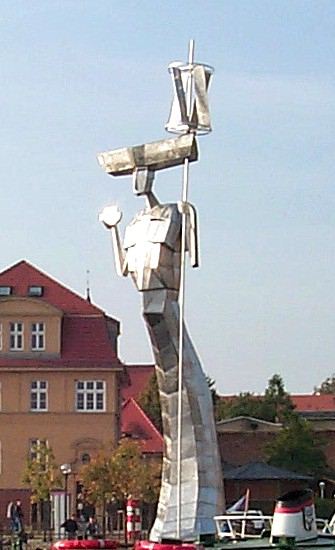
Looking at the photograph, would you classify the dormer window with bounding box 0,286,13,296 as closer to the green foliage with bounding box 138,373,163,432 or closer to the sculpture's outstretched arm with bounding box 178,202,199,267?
the green foliage with bounding box 138,373,163,432

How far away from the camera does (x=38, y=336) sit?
77.8m

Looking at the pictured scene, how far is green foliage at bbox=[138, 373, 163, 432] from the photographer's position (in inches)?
3799

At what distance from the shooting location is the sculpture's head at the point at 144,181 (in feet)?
135

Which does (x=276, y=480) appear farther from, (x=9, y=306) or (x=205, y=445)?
(x=205, y=445)

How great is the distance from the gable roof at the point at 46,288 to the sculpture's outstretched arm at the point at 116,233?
3701cm

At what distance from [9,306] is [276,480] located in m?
16.1

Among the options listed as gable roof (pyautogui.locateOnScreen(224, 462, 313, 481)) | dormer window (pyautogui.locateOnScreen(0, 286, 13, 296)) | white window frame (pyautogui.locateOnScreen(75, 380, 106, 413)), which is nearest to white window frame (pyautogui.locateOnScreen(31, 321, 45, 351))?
dormer window (pyautogui.locateOnScreen(0, 286, 13, 296))

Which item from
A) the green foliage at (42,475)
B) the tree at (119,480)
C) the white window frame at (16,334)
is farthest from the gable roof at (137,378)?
the tree at (119,480)

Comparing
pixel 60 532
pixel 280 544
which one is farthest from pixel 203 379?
pixel 280 544

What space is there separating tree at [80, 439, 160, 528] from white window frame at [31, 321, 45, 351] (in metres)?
10.2

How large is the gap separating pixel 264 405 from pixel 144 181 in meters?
69.7

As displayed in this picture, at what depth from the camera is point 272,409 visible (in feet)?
357

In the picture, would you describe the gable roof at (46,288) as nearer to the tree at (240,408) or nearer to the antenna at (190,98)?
the tree at (240,408)

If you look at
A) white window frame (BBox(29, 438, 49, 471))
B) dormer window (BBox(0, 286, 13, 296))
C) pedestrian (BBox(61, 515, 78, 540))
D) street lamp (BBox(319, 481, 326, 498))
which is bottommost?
pedestrian (BBox(61, 515, 78, 540))
